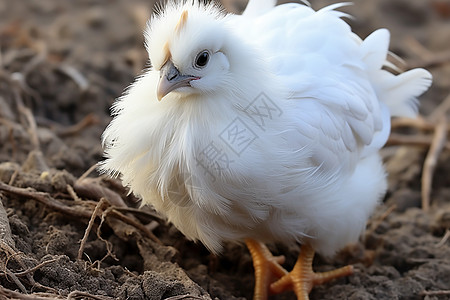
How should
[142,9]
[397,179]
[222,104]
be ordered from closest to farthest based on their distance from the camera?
[222,104]
[397,179]
[142,9]

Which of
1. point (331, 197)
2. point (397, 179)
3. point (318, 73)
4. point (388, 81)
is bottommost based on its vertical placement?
point (397, 179)

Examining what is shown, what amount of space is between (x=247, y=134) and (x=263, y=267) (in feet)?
3.86

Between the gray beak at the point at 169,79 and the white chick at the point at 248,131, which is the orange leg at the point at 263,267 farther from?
the gray beak at the point at 169,79

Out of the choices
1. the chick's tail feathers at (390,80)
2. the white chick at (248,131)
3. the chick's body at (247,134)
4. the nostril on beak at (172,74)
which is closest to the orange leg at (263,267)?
the white chick at (248,131)

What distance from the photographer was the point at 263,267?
3717mm

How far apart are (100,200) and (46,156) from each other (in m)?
0.92

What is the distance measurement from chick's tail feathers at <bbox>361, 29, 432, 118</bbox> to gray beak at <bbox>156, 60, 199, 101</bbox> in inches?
55.1

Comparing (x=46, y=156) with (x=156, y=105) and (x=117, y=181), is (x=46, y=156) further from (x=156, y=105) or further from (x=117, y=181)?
(x=156, y=105)

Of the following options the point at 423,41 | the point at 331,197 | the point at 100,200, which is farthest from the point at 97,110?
the point at 423,41

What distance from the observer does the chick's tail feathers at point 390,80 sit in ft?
12.4

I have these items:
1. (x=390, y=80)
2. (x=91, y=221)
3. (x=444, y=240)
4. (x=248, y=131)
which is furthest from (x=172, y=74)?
(x=444, y=240)

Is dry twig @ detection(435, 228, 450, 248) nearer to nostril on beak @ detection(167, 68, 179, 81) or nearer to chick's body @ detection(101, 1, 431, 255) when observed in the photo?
chick's body @ detection(101, 1, 431, 255)

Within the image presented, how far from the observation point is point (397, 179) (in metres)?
4.81

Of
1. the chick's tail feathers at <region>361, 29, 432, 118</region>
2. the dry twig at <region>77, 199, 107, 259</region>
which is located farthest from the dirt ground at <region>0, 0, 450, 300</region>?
the chick's tail feathers at <region>361, 29, 432, 118</region>
